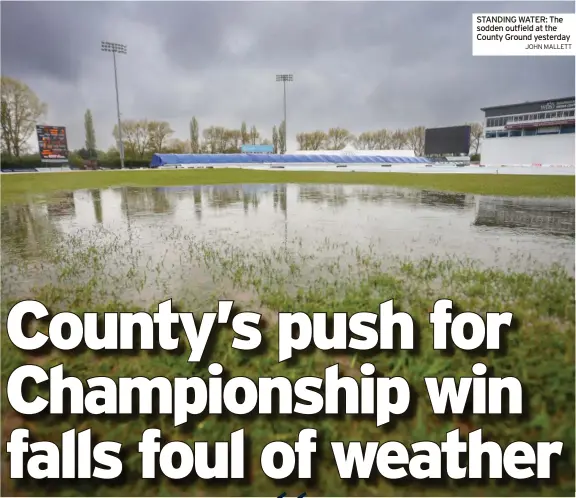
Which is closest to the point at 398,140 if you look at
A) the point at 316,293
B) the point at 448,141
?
the point at 448,141

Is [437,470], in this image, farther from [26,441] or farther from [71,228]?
[71,228]

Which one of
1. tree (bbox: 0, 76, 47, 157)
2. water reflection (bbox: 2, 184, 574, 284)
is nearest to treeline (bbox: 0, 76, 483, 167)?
tree (bbox: 0, 76, 47, 157)

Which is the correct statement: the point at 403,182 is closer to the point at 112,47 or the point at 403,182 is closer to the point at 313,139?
the point at 112,47

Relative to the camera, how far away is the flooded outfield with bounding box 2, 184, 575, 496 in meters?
2.72

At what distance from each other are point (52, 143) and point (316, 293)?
8133 centimetres

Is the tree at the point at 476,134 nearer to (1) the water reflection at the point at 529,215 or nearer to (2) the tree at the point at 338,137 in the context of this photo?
(2) the tree at the point at 338,137

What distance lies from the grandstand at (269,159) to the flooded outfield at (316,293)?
236ft

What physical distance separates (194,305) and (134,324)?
1477 mm

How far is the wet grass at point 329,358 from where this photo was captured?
2.51 metres

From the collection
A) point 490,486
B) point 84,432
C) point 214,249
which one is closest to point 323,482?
point 490,486

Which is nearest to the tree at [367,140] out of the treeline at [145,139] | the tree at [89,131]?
the treeline at [145,139]

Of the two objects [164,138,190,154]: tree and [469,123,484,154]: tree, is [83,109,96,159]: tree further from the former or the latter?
[469,123,484,154]: tree

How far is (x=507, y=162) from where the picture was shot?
73250 millimetres

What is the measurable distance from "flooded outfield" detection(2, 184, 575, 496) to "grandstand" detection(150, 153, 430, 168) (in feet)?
236
